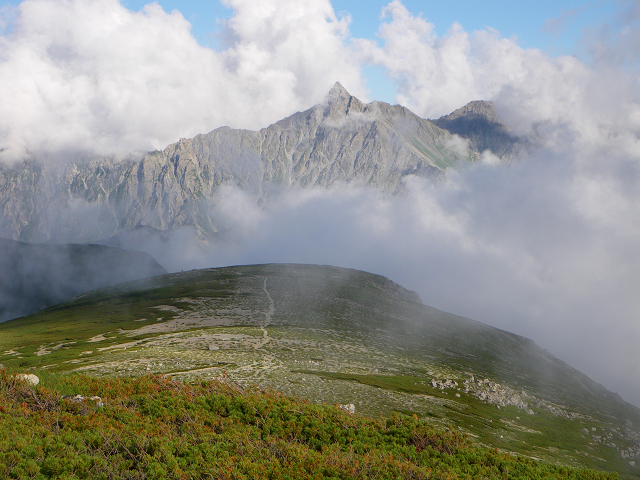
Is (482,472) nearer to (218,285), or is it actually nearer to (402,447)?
(402,447)

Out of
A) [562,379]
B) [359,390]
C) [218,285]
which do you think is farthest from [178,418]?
[562,379]

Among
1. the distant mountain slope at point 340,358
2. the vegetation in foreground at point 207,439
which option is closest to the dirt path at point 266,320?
the distant mountain slope at point 340,358

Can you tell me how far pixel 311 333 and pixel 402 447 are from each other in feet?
255

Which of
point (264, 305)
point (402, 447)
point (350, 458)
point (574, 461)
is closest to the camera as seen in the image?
point (350, 458)

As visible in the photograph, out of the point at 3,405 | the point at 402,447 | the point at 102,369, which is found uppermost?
the point at 402,447

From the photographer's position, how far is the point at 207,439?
18984 mm

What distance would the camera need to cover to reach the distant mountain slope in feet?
175

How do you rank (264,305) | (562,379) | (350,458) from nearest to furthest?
(350,458) < (264,305) < (562,379)

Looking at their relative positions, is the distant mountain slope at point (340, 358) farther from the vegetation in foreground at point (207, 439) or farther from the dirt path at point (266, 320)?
the vegetation in foreground at point (207, 439)

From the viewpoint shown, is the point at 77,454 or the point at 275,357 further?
the point at 275,357

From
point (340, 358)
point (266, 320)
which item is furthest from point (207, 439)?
point (266, 320)

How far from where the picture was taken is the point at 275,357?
6762 centimetres

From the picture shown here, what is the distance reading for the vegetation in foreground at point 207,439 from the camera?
15953 mm

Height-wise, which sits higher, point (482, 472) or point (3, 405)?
point (482, 472)
